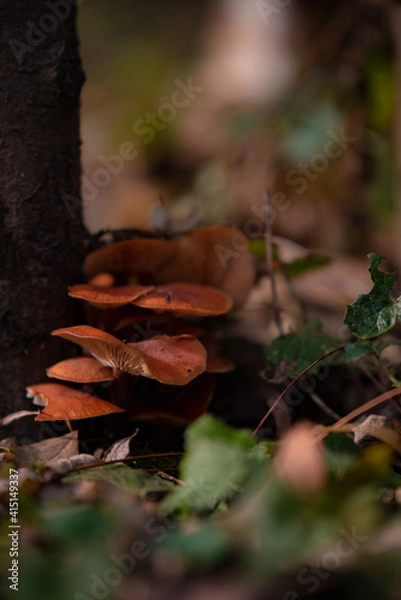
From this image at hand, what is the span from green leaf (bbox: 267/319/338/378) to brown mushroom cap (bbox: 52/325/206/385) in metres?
0.32

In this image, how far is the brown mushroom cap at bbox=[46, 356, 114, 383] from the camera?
1.55m

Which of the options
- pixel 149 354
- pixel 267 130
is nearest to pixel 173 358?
Result: pixel 149 354

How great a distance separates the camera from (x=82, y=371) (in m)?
1.57

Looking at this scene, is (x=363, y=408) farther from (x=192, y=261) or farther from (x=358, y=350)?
(x=192, y=261)

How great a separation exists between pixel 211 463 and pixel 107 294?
726mm

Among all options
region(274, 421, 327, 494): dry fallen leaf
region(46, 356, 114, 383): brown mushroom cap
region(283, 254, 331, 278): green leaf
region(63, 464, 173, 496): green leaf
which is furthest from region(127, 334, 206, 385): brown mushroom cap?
region(283, 254, 331, 278): green leaf

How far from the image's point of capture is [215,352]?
6.86ft

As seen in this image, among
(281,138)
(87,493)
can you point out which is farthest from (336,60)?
(87,493)

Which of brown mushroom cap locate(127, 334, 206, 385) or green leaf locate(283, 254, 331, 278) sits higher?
green leaf locate(283, 254, 331, 278)

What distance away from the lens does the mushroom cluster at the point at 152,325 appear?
1.52 m

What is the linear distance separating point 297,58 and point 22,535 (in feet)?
16.3

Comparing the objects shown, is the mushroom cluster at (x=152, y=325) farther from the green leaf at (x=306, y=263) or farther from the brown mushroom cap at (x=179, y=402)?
the green leaf at (x=306, y=263)

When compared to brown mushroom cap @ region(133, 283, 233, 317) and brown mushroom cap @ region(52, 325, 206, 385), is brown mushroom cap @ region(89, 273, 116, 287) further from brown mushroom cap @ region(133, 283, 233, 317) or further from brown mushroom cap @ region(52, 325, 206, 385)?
brown mushroom cap @ region(52, 325, 206, 385)

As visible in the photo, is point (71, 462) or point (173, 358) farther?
point (173, 358)
